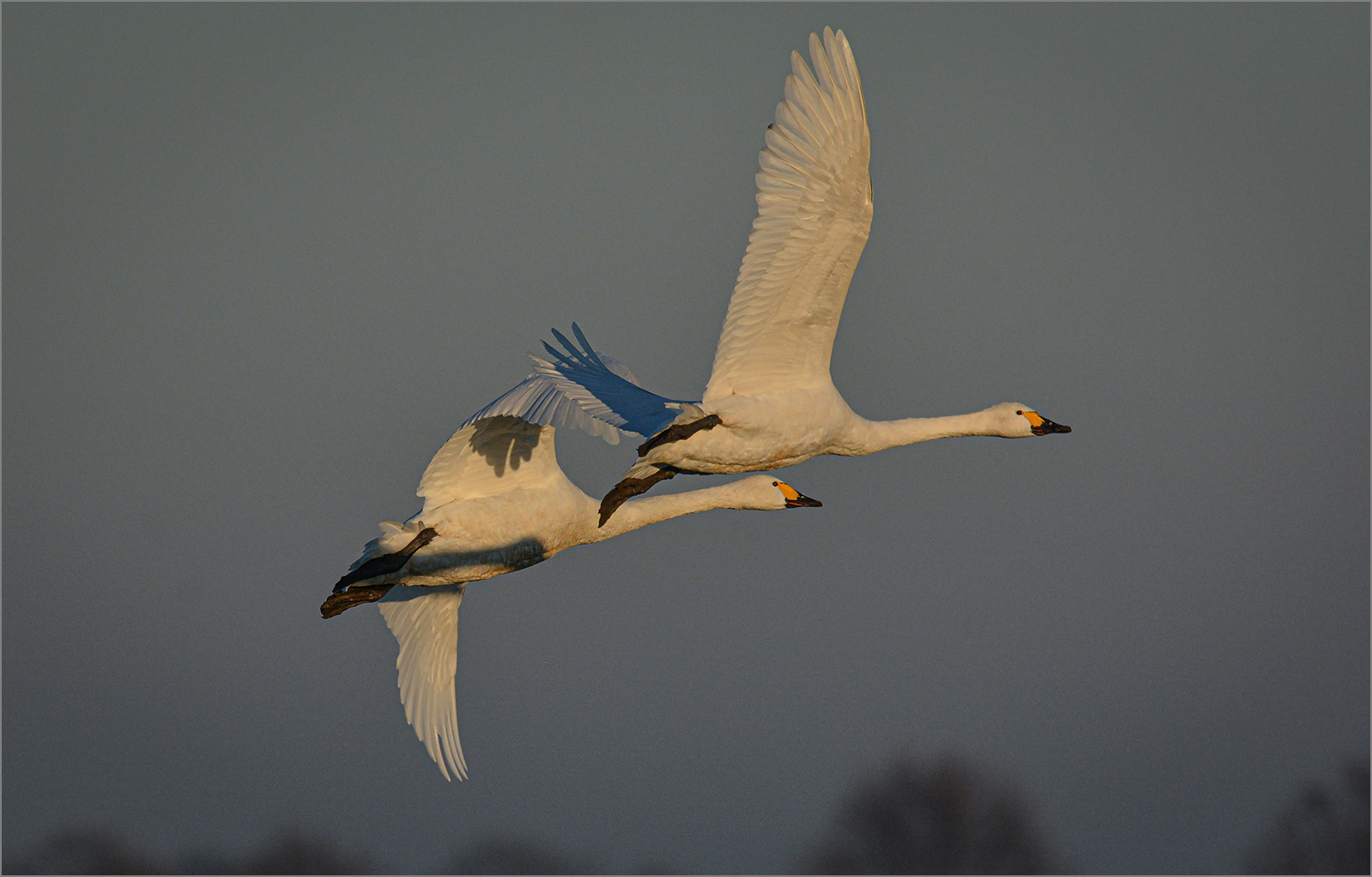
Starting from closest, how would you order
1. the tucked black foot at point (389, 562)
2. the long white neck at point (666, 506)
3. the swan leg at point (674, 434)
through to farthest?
1. the swan leg at point (674, 434)
2. the tucked black foot at point (389, 562)
3. the long white neck at point (666, 506)

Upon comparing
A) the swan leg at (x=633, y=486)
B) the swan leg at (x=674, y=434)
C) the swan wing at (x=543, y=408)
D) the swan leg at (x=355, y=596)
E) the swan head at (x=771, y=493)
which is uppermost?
the swan wing at (x=543, y=408)

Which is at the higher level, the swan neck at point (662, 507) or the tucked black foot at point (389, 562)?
the tucked black foot at point (389, 562)

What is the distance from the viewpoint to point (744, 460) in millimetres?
19516

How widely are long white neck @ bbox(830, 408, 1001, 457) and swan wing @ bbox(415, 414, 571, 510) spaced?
3.09m

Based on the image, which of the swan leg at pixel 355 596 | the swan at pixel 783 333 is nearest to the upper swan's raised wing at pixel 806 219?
the swan at pixel 783 333

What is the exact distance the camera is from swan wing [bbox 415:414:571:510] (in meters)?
21.2

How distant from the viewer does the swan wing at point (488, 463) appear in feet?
69.4

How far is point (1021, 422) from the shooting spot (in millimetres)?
22016

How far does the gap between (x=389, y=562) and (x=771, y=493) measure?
176 inches

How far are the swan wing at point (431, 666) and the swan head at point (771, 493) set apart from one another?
3.26 meters

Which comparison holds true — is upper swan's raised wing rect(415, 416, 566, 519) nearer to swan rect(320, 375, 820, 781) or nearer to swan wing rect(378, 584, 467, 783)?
swan rect(320, 375, 820, 781)

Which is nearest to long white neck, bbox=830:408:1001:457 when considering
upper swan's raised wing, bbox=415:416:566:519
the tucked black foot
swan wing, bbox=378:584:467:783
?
upper swan's raised wing, bbox=415:416:566:519

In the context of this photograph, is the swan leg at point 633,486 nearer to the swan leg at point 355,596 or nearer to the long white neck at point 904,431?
the long white neck at point 904,431

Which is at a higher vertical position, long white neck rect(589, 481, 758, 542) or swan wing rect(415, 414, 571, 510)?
swan wing rect(415, 414, 571, 510)
